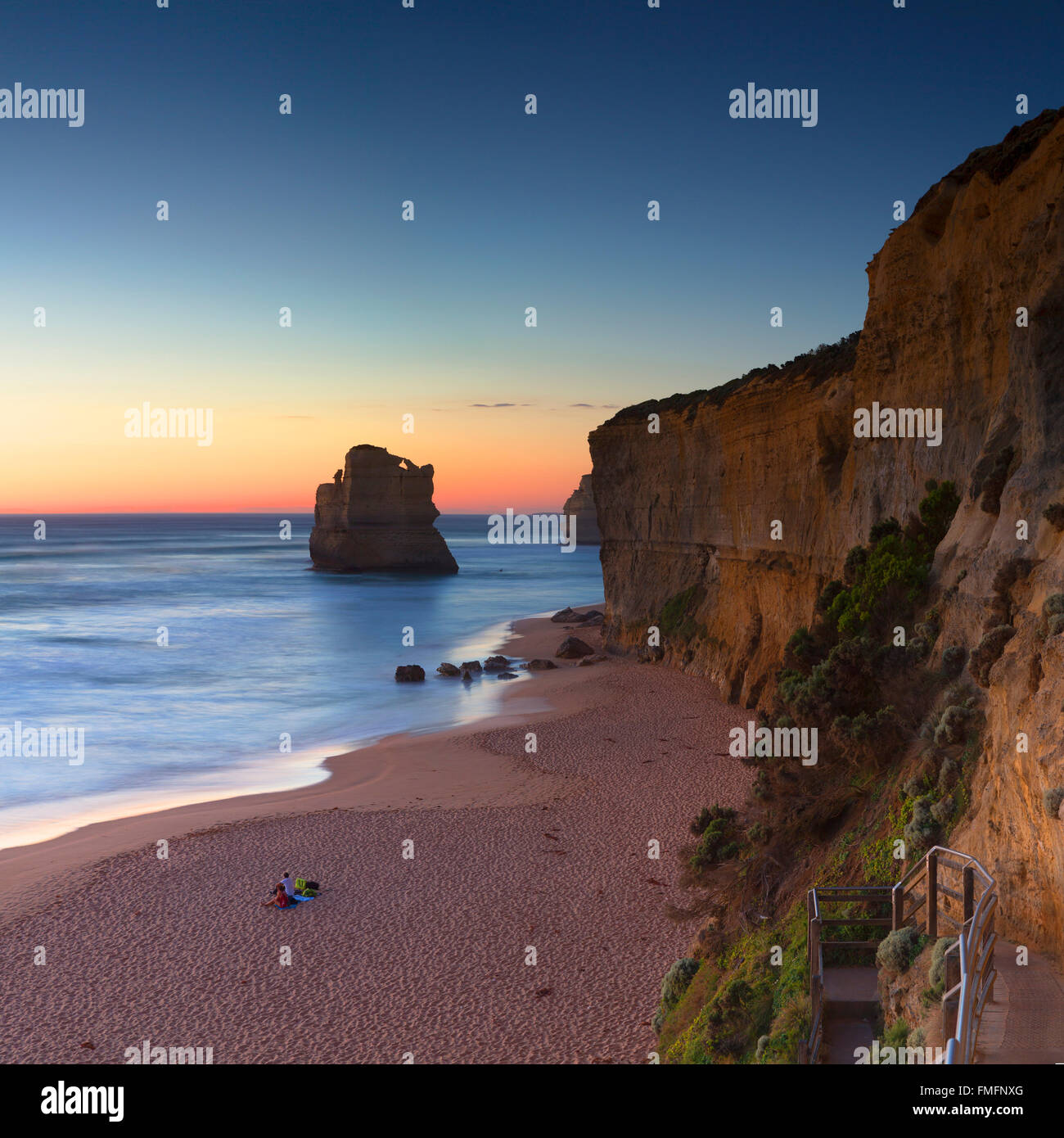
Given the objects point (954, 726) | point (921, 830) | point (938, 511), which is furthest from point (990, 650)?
point (938, 511)

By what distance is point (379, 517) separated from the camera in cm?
8681

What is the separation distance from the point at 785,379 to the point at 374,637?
3208cm

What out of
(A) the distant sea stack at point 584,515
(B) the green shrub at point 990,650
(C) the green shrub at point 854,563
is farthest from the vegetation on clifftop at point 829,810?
(A) the distant sea stack at point 584,515

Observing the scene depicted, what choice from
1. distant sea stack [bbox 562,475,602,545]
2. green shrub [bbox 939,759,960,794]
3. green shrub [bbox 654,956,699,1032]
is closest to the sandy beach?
green shrub [bbox 654,956,699,1032]

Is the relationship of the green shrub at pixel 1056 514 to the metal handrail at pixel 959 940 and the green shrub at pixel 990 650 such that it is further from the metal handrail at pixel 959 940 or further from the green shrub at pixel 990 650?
the metal handrail at pixel 959 940

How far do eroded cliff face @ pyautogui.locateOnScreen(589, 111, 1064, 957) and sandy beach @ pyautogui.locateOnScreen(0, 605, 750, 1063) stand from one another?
5.89 metres

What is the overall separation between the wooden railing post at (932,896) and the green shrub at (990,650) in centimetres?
296

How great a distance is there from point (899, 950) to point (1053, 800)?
1891 millimetres

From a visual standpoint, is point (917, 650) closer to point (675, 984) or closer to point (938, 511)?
point (938, 511)

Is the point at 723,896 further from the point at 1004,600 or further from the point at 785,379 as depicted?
the point at 785,379

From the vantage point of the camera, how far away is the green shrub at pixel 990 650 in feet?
32.4

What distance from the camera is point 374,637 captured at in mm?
51562

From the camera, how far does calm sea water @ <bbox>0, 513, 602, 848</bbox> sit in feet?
79.7

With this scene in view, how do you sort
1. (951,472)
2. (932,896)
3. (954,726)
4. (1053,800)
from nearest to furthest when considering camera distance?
(1053,800), (932,896), (954,726), (951,472)
